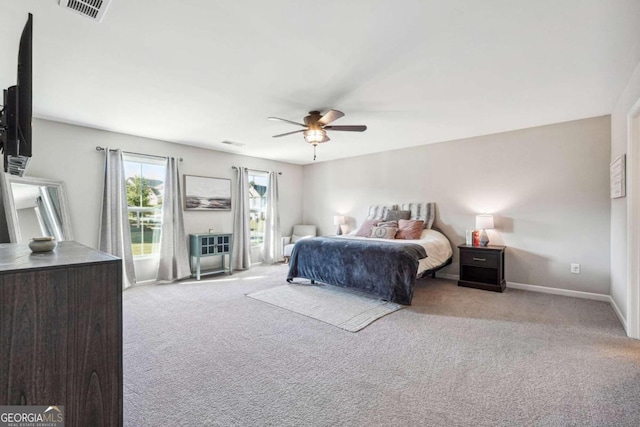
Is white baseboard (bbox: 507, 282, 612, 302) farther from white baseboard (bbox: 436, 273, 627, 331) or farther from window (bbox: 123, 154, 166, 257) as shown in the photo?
window (bbox: 123, 154, 166, 257)

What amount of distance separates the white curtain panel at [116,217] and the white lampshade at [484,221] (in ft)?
17.5

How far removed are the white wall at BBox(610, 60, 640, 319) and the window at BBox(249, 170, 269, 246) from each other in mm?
5680

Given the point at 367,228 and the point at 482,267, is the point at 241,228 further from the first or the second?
the point at 482,267

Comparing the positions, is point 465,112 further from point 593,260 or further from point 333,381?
point 333,381

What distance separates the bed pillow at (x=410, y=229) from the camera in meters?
4.82

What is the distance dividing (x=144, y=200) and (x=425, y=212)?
4805 mm

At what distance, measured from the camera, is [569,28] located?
2.00 meters

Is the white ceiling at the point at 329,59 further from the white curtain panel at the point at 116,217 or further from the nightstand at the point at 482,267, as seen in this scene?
the nightstand at the point at 482,267

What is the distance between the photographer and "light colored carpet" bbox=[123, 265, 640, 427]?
5.54 feet

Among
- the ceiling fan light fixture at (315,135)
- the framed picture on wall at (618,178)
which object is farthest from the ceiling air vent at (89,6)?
the framed picture on wall at (618,178)

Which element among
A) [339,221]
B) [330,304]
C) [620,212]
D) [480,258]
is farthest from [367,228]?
[620,212]

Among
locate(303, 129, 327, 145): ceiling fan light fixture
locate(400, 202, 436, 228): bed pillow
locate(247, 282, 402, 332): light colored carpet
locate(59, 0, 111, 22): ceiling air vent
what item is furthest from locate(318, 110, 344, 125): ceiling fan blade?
locate(400, 202, 436, 228): bed pillow

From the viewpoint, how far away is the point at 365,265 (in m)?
3.84

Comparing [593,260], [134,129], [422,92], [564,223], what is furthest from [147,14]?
[593,260]
